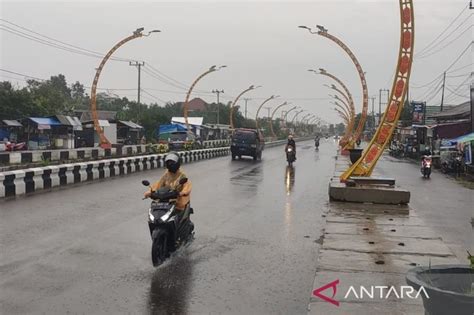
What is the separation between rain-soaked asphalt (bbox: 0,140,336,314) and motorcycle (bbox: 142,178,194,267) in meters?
0.17

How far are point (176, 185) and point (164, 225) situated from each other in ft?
3.18

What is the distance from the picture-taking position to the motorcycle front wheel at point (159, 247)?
263 inches

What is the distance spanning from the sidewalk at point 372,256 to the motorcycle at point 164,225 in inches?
78.3

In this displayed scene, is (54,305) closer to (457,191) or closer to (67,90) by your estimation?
(457,191)

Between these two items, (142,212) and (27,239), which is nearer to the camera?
(27,239)

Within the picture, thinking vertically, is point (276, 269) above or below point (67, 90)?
below

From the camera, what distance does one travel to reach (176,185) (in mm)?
7809

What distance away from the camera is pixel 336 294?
548 centimetres

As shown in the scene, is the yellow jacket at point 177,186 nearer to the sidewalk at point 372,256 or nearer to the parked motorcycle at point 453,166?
the sidewalk at point 372,256

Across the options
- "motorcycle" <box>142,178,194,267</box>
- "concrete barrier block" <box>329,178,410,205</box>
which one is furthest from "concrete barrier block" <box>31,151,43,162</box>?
"motorcycle" <box>142,178,194,267</box>

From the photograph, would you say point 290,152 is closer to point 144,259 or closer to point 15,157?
point 15,157

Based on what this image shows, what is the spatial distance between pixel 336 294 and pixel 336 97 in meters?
66.8

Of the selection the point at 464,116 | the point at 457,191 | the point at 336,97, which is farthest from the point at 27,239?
the point at 336,97

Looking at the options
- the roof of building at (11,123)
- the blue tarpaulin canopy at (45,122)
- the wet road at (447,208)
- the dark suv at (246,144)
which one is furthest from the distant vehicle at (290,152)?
the roof of building at (11,123)
